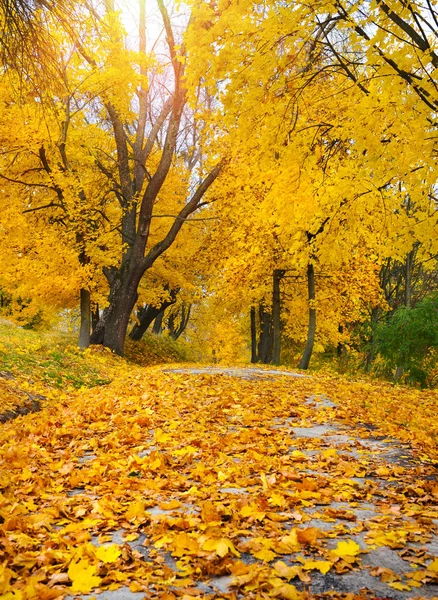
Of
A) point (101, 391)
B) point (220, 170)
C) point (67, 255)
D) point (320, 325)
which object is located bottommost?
point (101, 391)

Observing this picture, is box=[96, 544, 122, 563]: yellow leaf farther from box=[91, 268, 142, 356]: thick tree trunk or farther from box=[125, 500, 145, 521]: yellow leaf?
box=[91, 268, 142, 356]: thick tree trunk

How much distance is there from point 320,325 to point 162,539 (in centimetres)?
1689

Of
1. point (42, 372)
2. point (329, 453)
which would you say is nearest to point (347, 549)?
point (329, 453)

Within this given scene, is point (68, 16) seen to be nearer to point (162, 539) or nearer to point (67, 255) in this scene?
point (162, 539)

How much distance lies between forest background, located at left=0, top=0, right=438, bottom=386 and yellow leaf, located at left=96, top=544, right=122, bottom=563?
380 centimetres

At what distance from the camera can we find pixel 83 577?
2.29 meters

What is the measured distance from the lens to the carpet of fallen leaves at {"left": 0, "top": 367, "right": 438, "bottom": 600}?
232 centimetres

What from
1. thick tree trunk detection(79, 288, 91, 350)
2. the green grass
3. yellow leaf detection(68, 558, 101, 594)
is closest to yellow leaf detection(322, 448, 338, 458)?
yellow leaf detection(68, 558, 101, 594)

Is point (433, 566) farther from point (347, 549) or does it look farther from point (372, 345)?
point (372, 345)

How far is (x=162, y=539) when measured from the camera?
269 cm

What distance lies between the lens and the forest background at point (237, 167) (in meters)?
4.97

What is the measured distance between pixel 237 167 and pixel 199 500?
13.2 meters

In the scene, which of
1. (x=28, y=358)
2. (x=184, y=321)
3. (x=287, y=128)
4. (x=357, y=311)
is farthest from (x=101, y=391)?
(x=184, y=321)

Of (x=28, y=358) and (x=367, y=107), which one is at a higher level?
(x=367, y=107)
